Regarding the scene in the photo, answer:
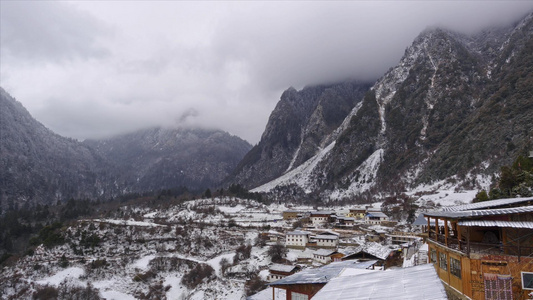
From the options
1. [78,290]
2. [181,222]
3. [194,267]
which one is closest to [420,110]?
A: [181,222]

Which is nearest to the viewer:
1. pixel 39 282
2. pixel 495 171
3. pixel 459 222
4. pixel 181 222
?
pixel 459 222

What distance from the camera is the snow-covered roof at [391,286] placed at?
912 cm

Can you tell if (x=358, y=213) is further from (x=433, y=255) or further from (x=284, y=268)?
(x=433, y=255)

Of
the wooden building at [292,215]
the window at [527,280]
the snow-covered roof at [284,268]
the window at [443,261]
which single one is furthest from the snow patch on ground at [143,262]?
the window at [527,280]

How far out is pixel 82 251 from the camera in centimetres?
6906

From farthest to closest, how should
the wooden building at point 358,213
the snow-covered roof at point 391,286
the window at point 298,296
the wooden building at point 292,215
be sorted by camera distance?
the wooden building at point 292,215 → the wooden building at point 358,213 → the window at point 298,296 → the snow-covered roof at point 391,286

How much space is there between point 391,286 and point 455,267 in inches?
178

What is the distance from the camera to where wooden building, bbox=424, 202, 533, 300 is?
37.8ft

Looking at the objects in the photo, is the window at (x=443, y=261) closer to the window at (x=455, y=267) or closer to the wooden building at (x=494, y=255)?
the window at (x=455, y=267)

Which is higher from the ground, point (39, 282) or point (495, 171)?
point (495, 171)

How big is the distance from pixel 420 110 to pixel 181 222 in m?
151

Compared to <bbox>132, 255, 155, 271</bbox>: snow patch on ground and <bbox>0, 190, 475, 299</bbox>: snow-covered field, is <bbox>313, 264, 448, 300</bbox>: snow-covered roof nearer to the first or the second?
<bbox>0, 190, 475, 299</bbox>: snow-covered field

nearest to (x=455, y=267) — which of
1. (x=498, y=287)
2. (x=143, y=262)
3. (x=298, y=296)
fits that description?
(x=498, y=287)

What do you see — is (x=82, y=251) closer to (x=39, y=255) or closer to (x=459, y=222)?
(x=39, y=255)
